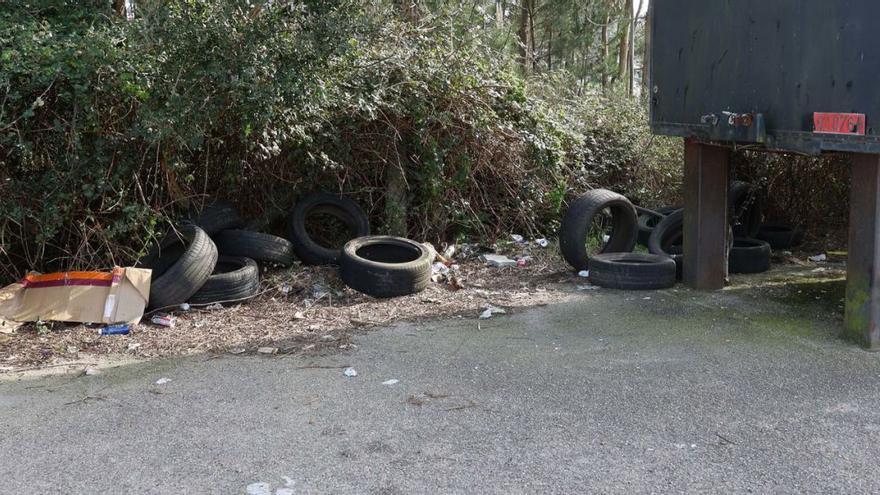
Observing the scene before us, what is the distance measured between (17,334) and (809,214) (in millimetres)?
8755

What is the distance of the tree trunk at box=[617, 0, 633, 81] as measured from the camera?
2119 centimetres

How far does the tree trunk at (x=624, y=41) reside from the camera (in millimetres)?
21188

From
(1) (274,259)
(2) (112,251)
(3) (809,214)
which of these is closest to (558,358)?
(1) (274,259)

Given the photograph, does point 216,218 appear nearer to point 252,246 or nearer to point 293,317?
point 252,246

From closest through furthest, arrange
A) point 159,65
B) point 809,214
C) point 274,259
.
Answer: point 159,65
point 274,259
point 809,214

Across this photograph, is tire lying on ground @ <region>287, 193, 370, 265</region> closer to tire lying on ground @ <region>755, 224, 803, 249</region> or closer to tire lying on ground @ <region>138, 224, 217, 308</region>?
tire lying on ground @ <region>138, 224, 217, 308</region>

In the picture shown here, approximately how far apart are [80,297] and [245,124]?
2.06 m

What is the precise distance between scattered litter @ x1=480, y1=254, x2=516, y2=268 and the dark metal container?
7.28 ft

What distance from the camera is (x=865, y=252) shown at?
5934 millimetres

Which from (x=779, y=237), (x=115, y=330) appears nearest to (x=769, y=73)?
(x=779, y=237)

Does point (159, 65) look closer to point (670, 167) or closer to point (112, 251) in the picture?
point (112, 251)

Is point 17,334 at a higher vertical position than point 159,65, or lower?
lower

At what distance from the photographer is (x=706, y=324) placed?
6723 mm

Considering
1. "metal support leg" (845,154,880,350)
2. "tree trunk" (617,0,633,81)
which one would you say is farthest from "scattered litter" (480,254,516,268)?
"tree trunk" (617,0,633,81)
